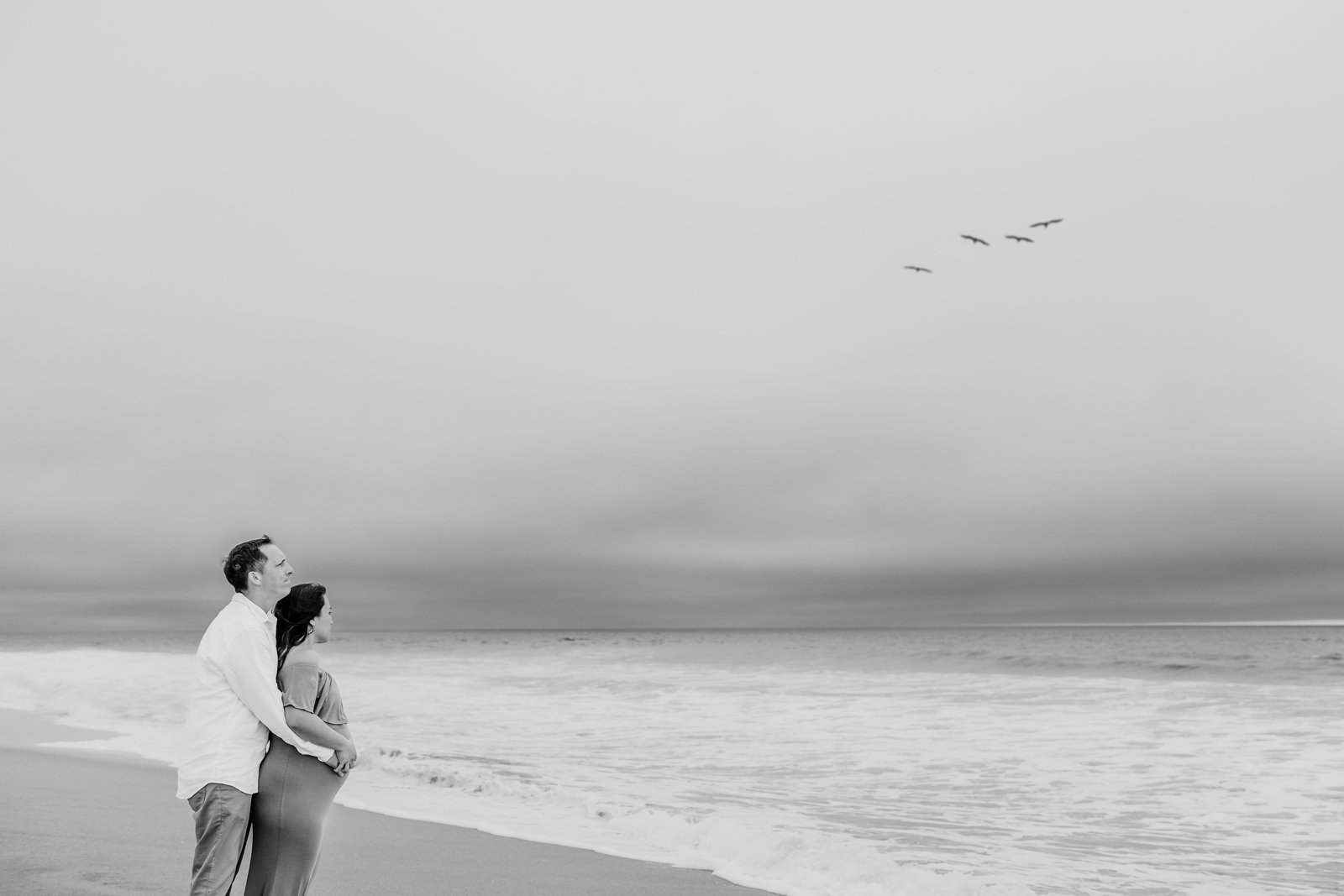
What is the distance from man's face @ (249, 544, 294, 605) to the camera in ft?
12.6

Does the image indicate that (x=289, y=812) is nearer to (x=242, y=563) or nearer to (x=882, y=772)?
(x=242, y=563)

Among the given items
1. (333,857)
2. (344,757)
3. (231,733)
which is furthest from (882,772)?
(231,733)

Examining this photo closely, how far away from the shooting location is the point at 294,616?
3.99 metres

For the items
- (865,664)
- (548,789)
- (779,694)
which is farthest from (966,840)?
(865,664)

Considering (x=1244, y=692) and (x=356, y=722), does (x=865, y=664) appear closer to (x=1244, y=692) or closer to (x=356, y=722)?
(x=1244, y=692)

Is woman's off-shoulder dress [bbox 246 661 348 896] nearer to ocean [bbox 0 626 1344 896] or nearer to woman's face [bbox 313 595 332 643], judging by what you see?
woman's face [bbox 313 595 332 643]

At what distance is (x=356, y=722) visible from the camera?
18078mm

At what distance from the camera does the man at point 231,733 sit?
3.65 meters

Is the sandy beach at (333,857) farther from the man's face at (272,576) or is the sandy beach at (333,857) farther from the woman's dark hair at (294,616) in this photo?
the man's face at (272,576)

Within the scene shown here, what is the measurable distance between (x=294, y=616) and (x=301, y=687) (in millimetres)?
289

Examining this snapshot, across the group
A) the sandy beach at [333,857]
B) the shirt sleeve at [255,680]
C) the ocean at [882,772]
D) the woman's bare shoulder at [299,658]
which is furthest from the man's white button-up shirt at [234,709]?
the ocean at [882,772]

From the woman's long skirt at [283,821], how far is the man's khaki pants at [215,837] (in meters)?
0.11

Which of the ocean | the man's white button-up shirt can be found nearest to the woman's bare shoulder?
the man's white button-up shirt

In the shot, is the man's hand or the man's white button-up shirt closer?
the man's white button-up shirt
